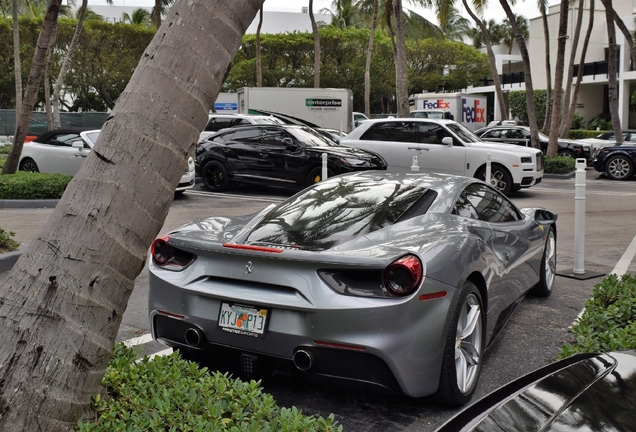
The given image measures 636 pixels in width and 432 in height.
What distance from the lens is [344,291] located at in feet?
13.0

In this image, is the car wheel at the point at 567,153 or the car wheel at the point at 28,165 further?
the car wheel at the point at 567,153

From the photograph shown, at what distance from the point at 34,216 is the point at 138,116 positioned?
1040 centimetres

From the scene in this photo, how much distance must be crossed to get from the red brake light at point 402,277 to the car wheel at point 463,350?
394 millimetres

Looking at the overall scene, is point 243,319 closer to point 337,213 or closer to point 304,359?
point 304,359

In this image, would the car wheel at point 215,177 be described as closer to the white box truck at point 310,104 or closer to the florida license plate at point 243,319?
the florida license plate at point 243,319

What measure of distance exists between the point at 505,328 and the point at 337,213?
2131mm

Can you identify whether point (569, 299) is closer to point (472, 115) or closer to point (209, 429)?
point (209, 429)

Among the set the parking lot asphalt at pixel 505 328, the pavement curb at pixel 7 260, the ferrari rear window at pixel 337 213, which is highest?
the ferrari rear window at pixel 337 213

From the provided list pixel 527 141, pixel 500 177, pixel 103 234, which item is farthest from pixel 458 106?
pixel 103 234

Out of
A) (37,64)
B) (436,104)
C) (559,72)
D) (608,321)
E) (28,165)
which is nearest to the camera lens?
(608,321)

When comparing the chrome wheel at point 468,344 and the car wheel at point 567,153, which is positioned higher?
the car wheel at point 567,153

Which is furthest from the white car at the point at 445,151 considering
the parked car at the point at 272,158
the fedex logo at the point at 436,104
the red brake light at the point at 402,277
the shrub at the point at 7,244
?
the fedex logo at the point at 436,104

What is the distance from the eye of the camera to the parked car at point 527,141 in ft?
83.3

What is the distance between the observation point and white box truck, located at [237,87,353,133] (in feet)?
98.3
